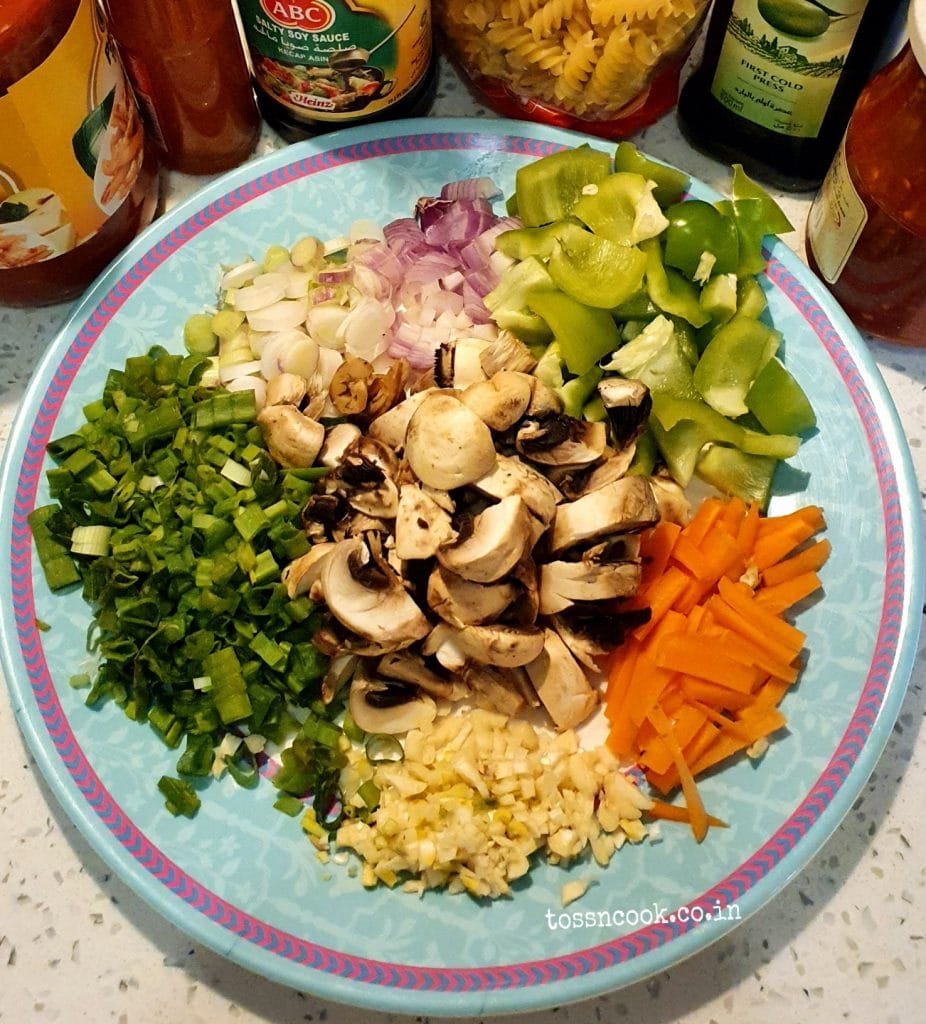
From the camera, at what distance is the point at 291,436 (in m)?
1.14

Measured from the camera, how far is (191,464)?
45.0 inches

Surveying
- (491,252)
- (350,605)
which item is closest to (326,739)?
(350,605)

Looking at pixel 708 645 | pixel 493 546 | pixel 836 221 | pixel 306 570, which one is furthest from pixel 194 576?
pixel 836 221

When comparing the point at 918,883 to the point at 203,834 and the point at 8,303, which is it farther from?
the point at 8,303

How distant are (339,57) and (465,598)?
71cm

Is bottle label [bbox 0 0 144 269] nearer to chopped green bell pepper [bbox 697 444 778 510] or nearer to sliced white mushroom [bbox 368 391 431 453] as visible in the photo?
sliced white mushroom [bbox 368 391 431 453]

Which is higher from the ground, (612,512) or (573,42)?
(573,42)

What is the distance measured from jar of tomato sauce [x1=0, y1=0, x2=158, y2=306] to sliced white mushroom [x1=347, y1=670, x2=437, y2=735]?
678mm

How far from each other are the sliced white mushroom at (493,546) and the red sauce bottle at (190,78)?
0.70 meters

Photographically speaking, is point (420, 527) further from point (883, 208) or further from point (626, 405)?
point (883, 208)

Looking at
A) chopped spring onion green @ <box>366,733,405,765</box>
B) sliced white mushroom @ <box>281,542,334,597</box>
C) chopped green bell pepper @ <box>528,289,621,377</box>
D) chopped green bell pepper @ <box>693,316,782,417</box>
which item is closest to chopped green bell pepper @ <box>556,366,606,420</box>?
chopped green bell pepper @ <box>528,289,621,377</box>

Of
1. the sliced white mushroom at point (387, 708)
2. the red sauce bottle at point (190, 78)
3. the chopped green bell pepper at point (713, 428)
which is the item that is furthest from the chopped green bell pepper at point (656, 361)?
the red sauce bottle at point (190, 78)

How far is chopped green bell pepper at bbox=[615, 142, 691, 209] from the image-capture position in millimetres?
1225

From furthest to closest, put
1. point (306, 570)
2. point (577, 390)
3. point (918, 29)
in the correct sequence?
point (577, 390) < point (306, 570) < point (918, 29)
